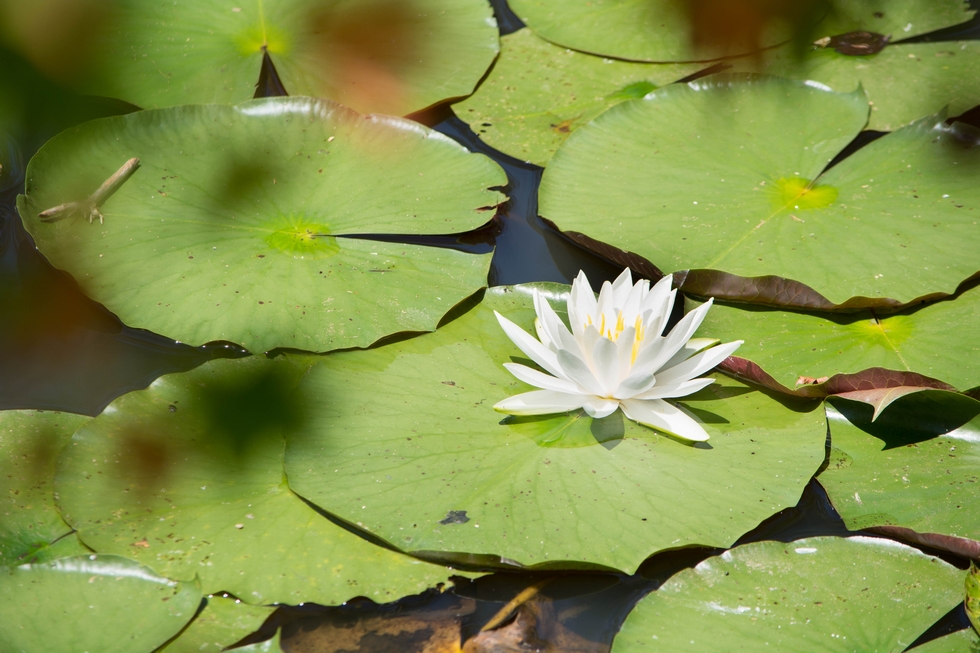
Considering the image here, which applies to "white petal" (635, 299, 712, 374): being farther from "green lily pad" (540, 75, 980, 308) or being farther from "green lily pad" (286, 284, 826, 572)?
"green lily pad" (540, 75, 980, 308)

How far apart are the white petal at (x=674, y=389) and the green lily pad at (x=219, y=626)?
3.45ft

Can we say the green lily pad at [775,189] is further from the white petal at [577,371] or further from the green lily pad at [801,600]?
the green lily pad at [801,600]

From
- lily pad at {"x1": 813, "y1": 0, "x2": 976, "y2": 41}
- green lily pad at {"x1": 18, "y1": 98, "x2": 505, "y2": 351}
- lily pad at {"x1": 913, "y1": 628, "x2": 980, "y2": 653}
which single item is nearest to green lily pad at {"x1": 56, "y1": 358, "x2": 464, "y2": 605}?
green lily pad at {"x1": 18, "y1": 98, "x2": 505, "y2": 351}

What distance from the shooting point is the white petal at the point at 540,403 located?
1.88 meters

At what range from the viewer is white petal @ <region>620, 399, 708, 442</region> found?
186cm

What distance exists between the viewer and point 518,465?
1.81 meters

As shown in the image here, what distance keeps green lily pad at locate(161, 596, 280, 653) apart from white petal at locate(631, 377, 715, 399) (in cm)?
105

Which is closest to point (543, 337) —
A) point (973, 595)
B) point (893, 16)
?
point (973, 595)

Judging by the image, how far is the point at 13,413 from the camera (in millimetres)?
1954

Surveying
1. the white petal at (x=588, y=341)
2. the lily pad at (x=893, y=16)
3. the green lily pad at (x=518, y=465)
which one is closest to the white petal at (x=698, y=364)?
the green lily pad at (x=518, y=465)

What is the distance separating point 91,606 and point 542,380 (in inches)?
44.9

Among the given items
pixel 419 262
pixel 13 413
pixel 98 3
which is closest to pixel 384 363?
pixel 419 262

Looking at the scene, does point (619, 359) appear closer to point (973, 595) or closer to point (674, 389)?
point (674, 389)

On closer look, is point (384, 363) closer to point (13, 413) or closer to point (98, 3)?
point (13, 413)
